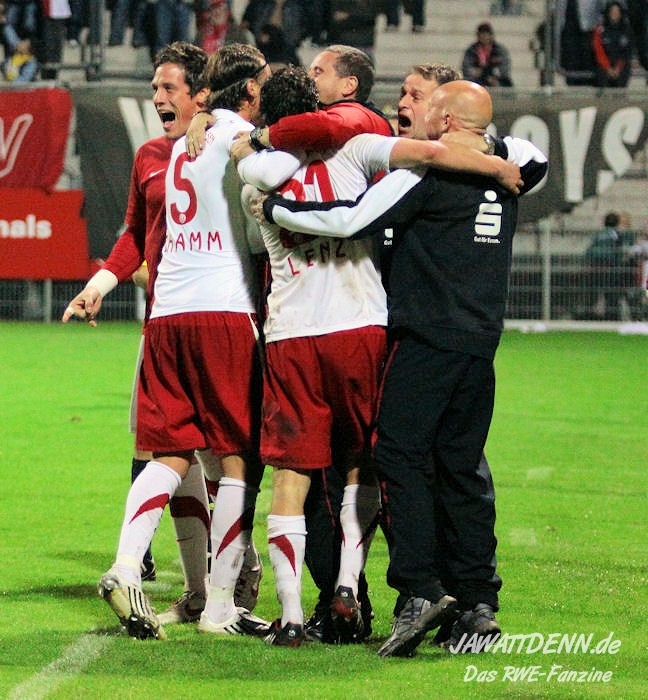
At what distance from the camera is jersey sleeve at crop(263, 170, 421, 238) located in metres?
4.60

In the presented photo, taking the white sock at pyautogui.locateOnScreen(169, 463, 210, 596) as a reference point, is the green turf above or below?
below

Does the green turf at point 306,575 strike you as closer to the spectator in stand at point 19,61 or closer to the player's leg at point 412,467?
the player's leg at point 412,467

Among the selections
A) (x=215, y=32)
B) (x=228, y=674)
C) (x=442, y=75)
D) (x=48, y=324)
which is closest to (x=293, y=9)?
(x=215, y=32)

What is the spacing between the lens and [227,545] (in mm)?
5023

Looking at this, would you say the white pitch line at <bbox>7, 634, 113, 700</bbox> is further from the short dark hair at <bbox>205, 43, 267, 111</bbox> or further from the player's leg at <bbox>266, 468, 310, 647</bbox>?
the short dark hair at <bbox>205, 43, 267, 111</bbox>

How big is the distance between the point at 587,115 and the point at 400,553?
15.6m

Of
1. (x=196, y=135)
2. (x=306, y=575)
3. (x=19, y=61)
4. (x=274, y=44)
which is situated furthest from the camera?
(x=19, y=61)

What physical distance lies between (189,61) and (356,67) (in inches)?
31.0

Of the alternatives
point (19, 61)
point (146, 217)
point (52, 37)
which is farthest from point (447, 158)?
point (19, 61)

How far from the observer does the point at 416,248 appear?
4691 millimetres

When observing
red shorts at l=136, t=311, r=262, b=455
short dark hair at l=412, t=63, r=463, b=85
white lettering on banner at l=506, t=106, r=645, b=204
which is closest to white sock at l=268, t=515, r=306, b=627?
red shorts at l=136, t=311, r=262, b=455

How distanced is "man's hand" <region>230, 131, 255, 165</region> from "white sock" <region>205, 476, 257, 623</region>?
3.83 feet

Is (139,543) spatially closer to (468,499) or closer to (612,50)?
(468,499)

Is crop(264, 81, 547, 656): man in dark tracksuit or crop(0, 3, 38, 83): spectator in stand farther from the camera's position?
crop(0, 3, 38, 83): spectator in stand
